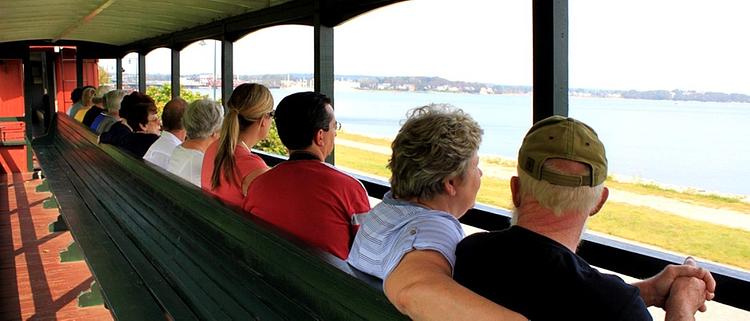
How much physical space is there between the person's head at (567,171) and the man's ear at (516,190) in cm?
3

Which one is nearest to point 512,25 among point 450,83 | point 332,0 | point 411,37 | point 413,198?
point 450,83

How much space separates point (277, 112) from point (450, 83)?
41.1 m

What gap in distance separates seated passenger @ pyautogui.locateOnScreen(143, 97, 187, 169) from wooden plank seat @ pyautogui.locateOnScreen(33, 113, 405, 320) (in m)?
0.23

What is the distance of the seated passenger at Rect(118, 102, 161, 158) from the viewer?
506 cm

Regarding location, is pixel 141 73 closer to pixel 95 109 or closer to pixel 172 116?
pixel 95 109

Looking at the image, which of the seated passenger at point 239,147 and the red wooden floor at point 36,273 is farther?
the red wooden floor at point 36,273

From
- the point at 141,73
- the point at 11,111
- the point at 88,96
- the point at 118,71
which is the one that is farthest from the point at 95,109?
the point at 11,111

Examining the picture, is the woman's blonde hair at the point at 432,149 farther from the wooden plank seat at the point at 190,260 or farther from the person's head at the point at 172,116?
the person's head at the point at 172,116

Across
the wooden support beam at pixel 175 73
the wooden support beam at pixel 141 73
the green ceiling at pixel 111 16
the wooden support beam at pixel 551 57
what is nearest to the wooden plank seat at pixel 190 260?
the wooden support beam at pixel 551 57

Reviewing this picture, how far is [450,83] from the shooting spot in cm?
4331

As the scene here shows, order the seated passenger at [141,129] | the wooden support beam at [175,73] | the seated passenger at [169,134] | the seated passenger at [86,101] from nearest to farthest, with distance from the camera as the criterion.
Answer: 1. the seated passenger at [169,134]
2. the seated passenger at [141,129]
3. the seated passenger at [86,101]
4. the wooden support beam at [175,73]

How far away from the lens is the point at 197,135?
4.05 meters

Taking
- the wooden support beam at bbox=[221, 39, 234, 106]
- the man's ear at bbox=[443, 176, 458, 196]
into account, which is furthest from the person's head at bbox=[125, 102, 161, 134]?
the man's ear at bbox=[443, 176, 458, 196]

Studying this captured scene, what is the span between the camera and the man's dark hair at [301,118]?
8.67 feet
